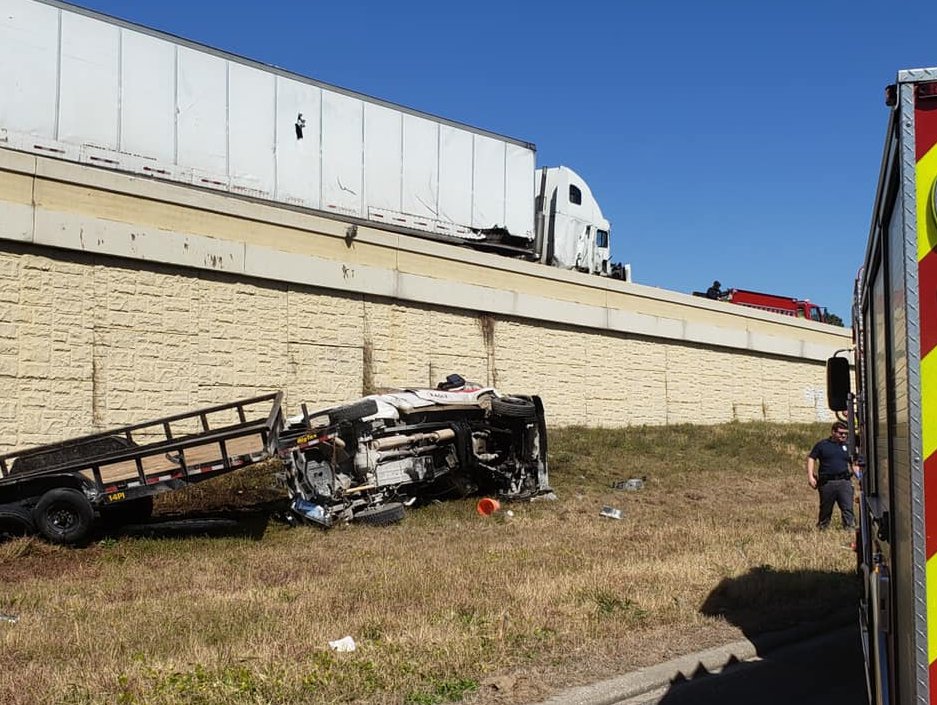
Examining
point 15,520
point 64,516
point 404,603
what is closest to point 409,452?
point 64,516

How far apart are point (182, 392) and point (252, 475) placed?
1.92 meters

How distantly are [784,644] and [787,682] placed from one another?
939mm

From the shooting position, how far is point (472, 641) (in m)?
6.91

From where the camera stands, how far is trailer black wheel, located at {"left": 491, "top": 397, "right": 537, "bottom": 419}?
15.7m

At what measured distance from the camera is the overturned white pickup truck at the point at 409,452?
1376 cm

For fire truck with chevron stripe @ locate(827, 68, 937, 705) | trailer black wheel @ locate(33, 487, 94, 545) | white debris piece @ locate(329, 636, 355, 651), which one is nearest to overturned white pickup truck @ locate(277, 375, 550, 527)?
trailer black wheel @ locate(33, 487, 94, 545)

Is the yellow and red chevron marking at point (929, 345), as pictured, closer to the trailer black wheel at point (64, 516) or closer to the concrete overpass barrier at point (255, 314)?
the trailer black wheel at point (64, 516)

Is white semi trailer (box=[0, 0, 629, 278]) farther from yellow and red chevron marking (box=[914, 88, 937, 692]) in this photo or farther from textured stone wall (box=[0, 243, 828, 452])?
yellow and red chevron marking (box=[914, 88, 937, 692])

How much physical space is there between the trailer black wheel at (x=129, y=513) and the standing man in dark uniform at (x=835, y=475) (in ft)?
28.4

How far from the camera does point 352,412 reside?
13.7m

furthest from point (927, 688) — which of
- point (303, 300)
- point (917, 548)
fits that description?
point (303, 300)

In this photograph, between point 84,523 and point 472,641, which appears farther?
point 84,523

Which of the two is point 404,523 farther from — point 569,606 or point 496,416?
point 569,606

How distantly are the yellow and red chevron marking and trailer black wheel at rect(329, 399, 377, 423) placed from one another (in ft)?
35.5
